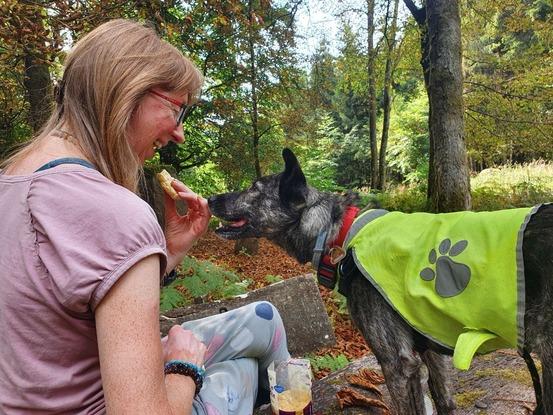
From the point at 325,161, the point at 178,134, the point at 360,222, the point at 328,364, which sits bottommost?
the point at 328,364

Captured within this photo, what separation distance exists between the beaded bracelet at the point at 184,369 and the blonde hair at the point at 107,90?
0.68 meters

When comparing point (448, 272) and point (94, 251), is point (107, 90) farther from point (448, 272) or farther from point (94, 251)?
point (448, 272)

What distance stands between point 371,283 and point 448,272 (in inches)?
19.0

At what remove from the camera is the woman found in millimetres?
1028

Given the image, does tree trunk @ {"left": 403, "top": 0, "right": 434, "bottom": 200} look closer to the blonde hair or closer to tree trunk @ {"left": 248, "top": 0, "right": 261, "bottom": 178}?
tree trunk @ {"left": 248, "top": 0, "right": 261, "bottom": 178}

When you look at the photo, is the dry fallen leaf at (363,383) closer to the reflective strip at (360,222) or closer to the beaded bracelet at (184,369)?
the reflective strip at (360,222)

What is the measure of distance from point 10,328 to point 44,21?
3840 millimetres

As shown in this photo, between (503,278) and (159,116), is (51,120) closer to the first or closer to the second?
(159,116)

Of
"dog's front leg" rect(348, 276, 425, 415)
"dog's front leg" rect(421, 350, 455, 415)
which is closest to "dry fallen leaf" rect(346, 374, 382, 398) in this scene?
"dog's front leg" rect(421, 350, 455, 415)

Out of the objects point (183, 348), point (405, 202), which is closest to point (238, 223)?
point (183, 348)

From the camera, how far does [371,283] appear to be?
8.37 feet

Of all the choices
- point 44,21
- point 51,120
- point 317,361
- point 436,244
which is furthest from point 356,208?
point 44,21

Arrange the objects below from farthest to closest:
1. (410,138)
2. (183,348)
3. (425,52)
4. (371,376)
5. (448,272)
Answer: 1. (410,138)
2. (425,52)
3. (371,376)
4. (448,272)
5. (183,348)

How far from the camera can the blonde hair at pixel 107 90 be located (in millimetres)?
1367
